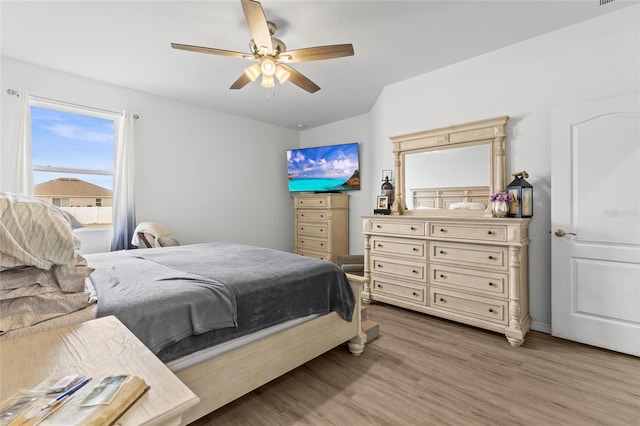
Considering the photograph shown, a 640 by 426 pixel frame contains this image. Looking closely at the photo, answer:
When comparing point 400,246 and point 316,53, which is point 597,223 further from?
point 316,53

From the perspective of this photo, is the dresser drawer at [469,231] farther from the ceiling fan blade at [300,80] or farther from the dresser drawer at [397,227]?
the ceiling fan blade at [300,80]

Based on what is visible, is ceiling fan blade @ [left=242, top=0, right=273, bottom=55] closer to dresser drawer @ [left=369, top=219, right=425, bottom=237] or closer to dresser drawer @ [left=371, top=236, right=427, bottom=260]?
dresser drawer @ [left=369, top=219, right=425, bottom=237]

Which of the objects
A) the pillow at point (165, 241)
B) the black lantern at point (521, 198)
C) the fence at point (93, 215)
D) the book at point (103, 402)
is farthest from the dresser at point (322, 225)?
the book at point (103, 402)

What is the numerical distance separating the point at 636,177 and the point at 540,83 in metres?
1.09

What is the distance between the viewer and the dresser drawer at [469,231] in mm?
2514

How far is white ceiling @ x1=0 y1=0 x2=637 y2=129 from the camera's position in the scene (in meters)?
2.19

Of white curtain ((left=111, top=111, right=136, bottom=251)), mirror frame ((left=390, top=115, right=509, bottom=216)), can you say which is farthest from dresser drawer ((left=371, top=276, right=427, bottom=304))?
white curtain ((left=111, top=111, right=136, bottom=251))

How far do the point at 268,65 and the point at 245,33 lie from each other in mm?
465

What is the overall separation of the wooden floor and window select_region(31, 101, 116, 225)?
10.4ft

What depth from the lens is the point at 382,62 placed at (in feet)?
9.94

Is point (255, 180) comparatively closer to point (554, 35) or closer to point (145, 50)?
point (145, 50)

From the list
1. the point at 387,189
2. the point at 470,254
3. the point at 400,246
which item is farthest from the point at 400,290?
the point at 387,189

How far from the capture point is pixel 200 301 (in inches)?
56.7

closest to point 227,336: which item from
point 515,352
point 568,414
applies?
A: point 568,414
